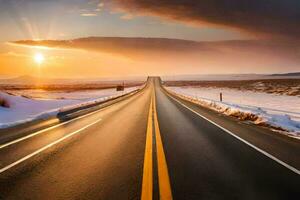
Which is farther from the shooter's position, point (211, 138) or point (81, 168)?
point (211, 138)

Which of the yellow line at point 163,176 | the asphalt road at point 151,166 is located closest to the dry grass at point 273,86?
the asphalt road at point 151,166

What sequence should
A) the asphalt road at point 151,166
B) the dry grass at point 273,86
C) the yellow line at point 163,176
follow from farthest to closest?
1. the dry grass at point 273,86
2. the asphalt road at point 151,166
3. the yellow line at point 163,176

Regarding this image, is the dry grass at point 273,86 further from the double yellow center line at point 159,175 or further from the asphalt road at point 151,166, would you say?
the double yellow center line at point 159,175

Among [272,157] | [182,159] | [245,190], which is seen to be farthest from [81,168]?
[272,157]

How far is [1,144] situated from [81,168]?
14.1 ft

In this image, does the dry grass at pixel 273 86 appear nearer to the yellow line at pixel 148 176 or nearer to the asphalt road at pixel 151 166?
the asphalt road at pixel 151 166

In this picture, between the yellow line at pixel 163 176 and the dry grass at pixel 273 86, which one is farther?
the dry grass at pixel 273 86

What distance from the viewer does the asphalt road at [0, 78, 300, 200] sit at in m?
4.67

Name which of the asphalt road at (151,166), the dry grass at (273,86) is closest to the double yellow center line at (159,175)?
the asphalt road at (151,166)

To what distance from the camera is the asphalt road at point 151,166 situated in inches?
184

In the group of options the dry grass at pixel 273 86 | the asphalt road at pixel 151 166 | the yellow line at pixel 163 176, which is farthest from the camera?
the dry grass at pixel 273 86

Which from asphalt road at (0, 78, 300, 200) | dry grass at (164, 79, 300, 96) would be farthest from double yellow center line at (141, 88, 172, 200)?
dry grass at (164, 79, 300, 96)

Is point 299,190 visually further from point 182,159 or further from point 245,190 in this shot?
point 182,159

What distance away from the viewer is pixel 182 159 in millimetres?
6727
